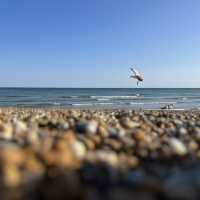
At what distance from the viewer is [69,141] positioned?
2361 millimetres

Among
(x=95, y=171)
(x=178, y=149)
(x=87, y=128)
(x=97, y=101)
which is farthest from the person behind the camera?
(x=97, y=101)

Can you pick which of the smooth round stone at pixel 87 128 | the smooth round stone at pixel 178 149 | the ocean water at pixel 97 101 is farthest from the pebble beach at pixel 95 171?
the ocean water at pixel 97 101

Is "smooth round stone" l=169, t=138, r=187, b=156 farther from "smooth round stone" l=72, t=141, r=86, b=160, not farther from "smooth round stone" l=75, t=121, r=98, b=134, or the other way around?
"smooth round stone" l=75, t=121, r=98, b=134

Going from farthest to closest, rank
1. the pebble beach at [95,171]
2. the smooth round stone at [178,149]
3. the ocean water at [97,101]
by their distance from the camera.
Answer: the ocean water at [97,101], the smooth round stone at [178,149], the pebble beach at [95,171]

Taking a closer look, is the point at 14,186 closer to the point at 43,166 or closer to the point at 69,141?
the point at 43,166

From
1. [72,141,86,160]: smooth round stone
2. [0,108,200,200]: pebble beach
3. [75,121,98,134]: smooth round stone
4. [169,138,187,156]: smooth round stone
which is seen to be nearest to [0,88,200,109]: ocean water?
[75,121,98,134]: smooth round stone

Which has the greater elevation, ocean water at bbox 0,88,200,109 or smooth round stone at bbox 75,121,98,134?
smooth round stone at bbox 75,121,98,134

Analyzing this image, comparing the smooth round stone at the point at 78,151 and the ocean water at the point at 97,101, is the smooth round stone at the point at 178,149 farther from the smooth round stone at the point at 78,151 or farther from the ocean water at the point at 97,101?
the ocean water at the point at 97,101

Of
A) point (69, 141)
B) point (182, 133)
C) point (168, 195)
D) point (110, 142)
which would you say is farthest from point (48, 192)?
point (182, 133)

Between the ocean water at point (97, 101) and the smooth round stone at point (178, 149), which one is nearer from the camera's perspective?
the smooth round stone at point (178, 149)

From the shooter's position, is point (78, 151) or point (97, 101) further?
point (97, 101)

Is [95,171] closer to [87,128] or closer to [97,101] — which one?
[87,128]

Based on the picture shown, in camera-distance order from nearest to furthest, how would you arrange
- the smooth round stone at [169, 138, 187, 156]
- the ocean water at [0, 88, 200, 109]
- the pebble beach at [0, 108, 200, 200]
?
the pebble beach at [0, 108, 200, 200]
the smooth round stone at [169, 138, 187, 156]
the ocean water at [0, 88, 200, 109]

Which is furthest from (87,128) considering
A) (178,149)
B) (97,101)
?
(97,101)
